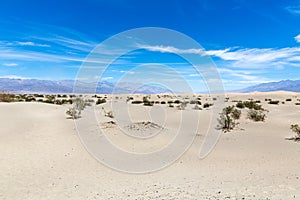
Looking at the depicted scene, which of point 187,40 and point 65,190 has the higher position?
point 187,40

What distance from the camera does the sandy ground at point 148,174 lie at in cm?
746

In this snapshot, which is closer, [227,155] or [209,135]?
[227,155]

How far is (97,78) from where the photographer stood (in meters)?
13.6

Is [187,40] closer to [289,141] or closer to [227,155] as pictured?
[227,155]

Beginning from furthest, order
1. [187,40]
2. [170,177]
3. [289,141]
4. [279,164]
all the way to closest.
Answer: [289,141]
[187,40]
[279,164]
[170,177]

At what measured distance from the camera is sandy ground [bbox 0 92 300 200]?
746 centimetres

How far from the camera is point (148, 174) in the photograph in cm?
955

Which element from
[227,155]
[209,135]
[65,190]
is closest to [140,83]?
[209,135]

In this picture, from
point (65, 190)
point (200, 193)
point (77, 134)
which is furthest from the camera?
point (77, 134)

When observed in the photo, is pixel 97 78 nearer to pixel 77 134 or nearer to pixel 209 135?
pixel 77 134

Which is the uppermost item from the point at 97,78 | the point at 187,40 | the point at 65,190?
the point at 187,40

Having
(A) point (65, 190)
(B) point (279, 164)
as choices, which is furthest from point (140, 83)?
(A) point (65, 190)

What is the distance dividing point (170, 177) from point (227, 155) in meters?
3.83

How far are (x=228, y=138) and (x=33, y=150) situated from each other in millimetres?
9056
